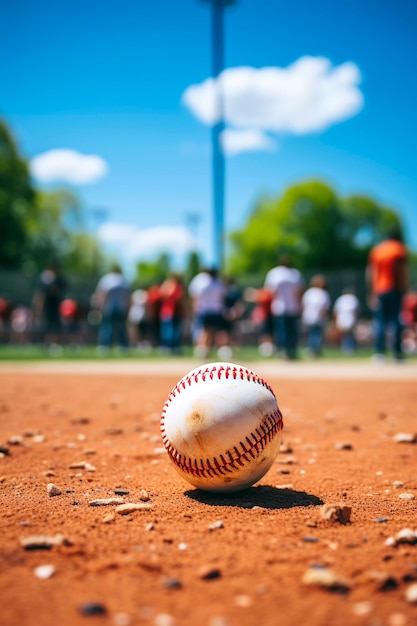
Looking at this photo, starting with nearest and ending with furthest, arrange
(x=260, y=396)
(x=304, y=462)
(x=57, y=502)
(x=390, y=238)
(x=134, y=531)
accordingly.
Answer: (x=134, y=531), (x=57, y=502), (x=260, y=396), (x=304, y=462), (x=390, y=238)

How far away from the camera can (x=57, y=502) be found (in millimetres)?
2828

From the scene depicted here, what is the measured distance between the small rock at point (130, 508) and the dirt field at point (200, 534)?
2 cm

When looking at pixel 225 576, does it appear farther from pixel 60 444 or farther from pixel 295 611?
pixel 60 444

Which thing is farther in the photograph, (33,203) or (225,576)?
(33,203)

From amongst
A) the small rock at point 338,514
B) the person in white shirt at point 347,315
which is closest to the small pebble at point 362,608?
the small rock at point 338,514

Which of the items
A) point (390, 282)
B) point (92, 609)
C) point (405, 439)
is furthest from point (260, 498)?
point (390, 282)

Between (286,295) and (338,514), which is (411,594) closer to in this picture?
(338,514)

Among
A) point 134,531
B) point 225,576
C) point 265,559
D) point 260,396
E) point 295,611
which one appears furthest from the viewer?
point 260,396

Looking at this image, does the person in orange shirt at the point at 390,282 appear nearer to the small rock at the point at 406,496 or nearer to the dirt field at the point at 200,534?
the dirt field at the point at 200,534

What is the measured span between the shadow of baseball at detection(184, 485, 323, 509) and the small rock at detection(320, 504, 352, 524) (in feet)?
0.81

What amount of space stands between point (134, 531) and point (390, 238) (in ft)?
28.1

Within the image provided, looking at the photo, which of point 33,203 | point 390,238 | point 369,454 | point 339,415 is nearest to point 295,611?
point 369,454

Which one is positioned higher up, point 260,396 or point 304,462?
point 260,396

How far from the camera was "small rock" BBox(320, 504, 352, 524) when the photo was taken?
255 centimetres
